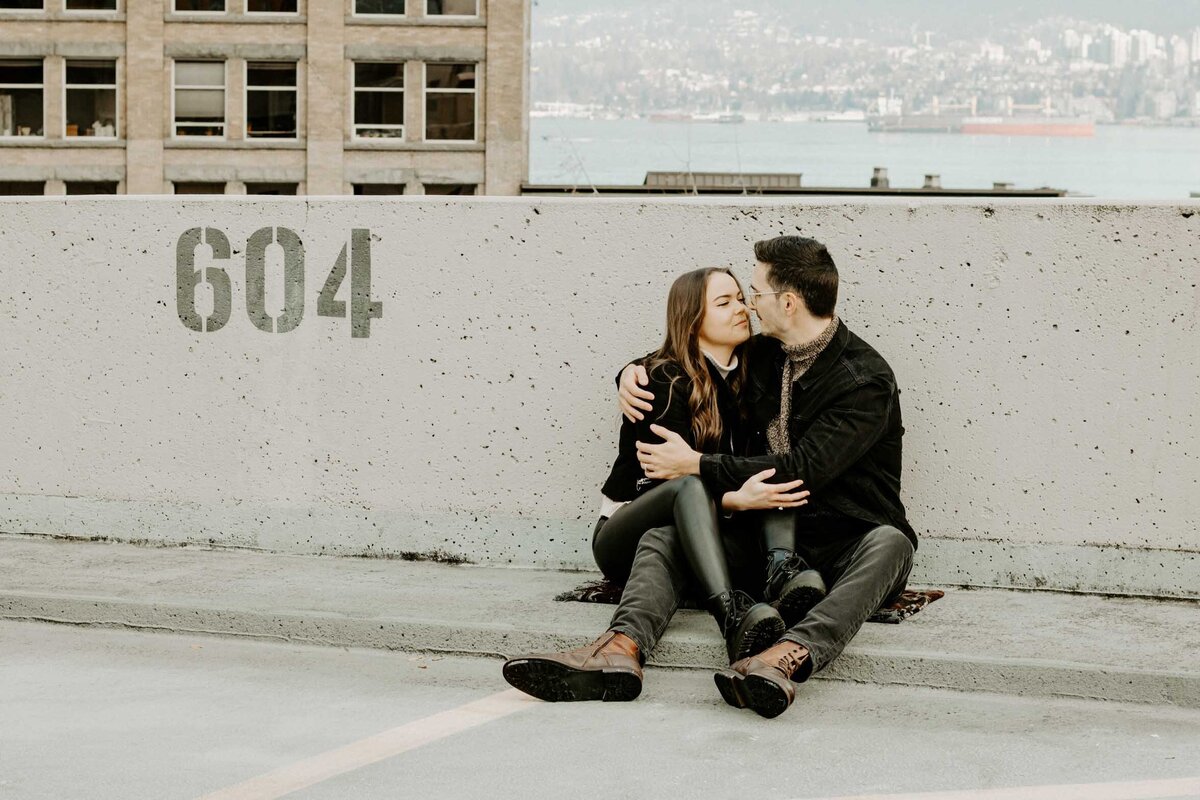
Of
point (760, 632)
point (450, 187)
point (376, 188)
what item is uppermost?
point (450, 187)

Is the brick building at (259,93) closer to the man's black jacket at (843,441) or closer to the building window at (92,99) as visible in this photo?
the building window at (92,99)

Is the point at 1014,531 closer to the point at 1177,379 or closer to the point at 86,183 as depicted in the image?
the point at 1177,379

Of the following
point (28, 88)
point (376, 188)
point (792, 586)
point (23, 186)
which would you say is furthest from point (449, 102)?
point (792, 586)

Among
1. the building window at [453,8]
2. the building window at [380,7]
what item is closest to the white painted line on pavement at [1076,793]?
the building window at [453,8]

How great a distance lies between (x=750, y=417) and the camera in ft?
17.8

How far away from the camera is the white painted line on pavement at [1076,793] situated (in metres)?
3.73

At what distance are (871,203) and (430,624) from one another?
2287 mm

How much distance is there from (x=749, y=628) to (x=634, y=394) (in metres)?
1.05

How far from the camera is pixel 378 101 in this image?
61906 millimetres

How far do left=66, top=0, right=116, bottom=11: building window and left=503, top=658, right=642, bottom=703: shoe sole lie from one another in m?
63.1

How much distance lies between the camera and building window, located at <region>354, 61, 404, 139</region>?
61.4 metres

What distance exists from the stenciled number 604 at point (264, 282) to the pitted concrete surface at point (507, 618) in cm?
101

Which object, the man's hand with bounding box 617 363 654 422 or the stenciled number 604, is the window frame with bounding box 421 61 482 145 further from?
the man's hand with bounding box 617 363 654 422

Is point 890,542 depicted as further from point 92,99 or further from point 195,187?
point 92,99
